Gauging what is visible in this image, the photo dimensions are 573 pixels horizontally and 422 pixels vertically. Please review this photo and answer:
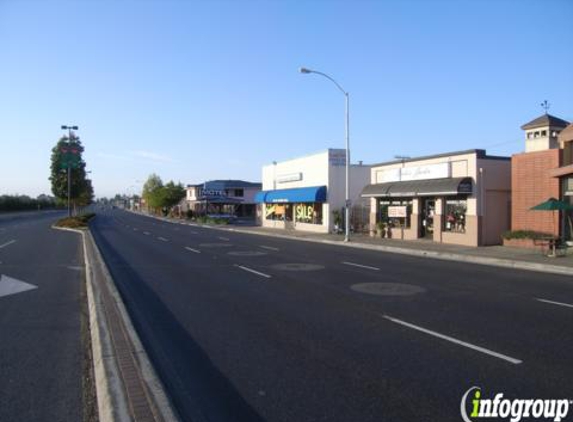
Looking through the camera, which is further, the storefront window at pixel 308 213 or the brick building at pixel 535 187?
the storefront window at pixel 308 213

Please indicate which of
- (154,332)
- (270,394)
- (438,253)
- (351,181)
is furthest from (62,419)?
(351,181)

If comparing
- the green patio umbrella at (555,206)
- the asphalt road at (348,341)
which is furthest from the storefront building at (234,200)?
the asphalt road at (348,341)

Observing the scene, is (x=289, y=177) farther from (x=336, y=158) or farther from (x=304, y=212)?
(x=336, y=158)

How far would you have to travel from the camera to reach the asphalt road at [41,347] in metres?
5.15

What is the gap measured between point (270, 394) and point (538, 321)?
5529mm

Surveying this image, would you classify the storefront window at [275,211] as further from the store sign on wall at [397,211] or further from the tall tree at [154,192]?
the tall tree at [154,192]

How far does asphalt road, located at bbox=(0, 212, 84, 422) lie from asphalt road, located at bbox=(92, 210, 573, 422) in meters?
1.04

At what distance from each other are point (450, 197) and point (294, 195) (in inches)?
689

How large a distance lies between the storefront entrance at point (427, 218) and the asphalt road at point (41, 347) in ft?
63.1

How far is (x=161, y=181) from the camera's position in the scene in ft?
404

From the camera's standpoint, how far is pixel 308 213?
40.9 m

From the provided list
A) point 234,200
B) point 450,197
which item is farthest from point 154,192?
point 450,197

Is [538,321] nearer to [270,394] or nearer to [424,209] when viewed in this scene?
[270,394]

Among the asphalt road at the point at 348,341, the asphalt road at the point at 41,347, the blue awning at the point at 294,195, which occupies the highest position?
the blue awning at the point at 294,195
